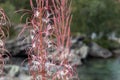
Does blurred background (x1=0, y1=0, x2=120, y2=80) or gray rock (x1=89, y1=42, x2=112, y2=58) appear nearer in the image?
blurred background (x1=0, y1=0, x2=120, y2=80)

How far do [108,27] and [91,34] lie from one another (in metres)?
1.55

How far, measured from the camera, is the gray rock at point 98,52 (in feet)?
87.8

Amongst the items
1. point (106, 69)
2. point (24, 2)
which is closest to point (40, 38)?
point (106, 69)

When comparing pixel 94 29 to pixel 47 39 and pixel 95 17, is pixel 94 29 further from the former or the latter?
pixel 47 39

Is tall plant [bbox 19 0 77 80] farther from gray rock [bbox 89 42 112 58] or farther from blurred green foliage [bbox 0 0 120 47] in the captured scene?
blurred green foliage [bbox 0 0 120 47]

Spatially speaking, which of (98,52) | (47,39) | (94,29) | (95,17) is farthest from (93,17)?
(47,39)

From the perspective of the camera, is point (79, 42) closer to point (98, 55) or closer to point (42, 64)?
point (98, 55)

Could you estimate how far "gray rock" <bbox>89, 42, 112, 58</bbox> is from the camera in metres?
26.8

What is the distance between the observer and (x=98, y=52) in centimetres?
2709

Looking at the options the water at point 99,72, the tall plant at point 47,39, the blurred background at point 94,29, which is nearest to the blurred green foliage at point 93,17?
the blurred background at point 94,29

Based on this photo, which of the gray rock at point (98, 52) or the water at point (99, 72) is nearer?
the water at point (99, 72)

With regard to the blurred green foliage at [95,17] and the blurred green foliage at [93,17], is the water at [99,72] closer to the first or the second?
the blurred green foliage at [95,17]

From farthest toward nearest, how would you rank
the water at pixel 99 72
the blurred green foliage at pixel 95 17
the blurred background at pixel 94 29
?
the blurred green foliage at pixel 95 17
the blurred background at pixel 94 29
the water at pixel 99 72

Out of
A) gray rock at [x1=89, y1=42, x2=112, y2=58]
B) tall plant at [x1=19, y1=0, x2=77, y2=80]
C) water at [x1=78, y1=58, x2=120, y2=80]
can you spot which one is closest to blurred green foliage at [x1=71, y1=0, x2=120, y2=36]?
gray rock at [x1=89, y1=42, x2=112, y2=58]
